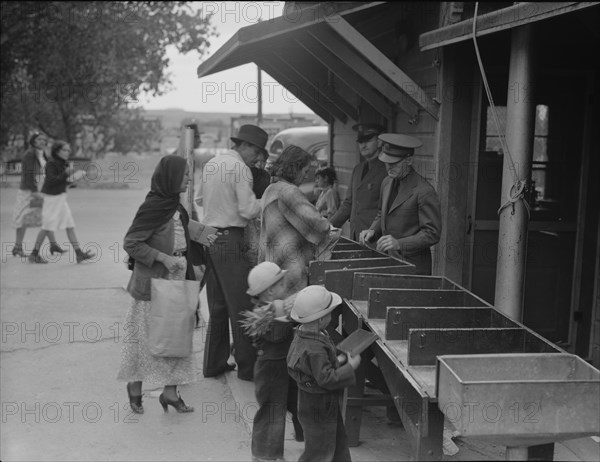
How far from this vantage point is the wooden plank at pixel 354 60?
6141 millimetres

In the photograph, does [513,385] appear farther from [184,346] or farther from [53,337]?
[53,337]

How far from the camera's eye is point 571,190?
6.32 meters

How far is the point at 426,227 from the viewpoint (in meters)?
5.36

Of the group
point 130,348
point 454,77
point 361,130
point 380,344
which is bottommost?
point 130,348

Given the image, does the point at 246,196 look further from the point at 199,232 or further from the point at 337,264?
the point at 337,264

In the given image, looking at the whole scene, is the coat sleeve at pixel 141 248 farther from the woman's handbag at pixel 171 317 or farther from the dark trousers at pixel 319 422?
the dark trousers at pixel 319 422

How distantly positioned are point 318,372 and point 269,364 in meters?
0.65

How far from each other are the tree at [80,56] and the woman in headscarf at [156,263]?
11.4m

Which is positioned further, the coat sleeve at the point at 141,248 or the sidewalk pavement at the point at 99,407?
A: the coat sleeve at the point at 141,248

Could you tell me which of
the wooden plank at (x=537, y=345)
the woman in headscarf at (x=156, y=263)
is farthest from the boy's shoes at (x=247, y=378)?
the wooden plank at (x=537, y=345)

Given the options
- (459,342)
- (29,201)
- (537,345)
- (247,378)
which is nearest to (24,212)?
(29,201)

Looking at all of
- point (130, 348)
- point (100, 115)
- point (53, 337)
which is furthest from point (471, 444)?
point (100, 115)

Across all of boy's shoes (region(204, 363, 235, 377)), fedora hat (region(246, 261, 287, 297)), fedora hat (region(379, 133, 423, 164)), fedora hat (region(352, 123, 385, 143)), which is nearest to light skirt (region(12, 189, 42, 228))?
boy's shoes (region(204, 363, 235, 377))

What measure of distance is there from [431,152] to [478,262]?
940 mm
